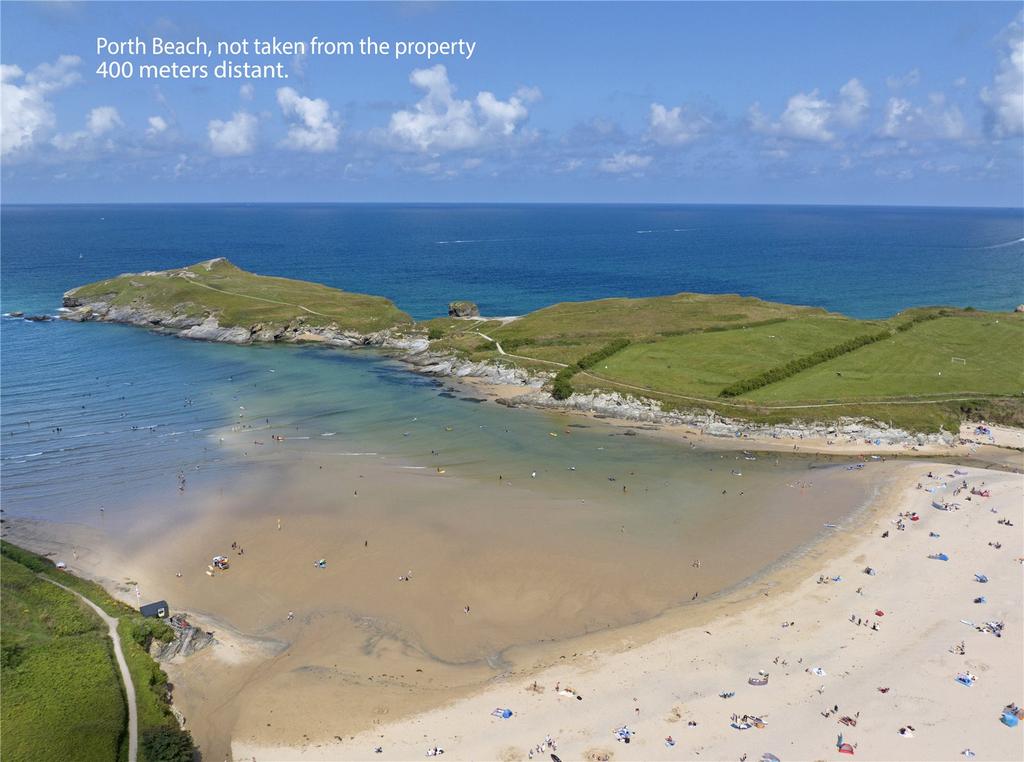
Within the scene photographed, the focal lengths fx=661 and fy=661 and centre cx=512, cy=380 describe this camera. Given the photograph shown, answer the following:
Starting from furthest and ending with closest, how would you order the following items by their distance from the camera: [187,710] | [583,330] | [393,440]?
[583,330]
[393,440]
[187,710]

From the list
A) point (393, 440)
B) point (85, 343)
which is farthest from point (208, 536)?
point (85, 343)

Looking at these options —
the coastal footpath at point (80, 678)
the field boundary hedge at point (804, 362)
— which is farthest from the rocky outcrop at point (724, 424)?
the coastal footpath at point (80, 678)

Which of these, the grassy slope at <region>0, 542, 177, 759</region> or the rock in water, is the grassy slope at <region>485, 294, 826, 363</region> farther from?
the grassy slope at <region>0, 542, 177, 759</region>

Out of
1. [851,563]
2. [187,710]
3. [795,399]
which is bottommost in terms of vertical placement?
[187,710]

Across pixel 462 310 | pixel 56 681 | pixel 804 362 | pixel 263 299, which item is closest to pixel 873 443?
pixel 804 362

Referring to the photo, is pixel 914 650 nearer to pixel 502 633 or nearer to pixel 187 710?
pixel 502 633
